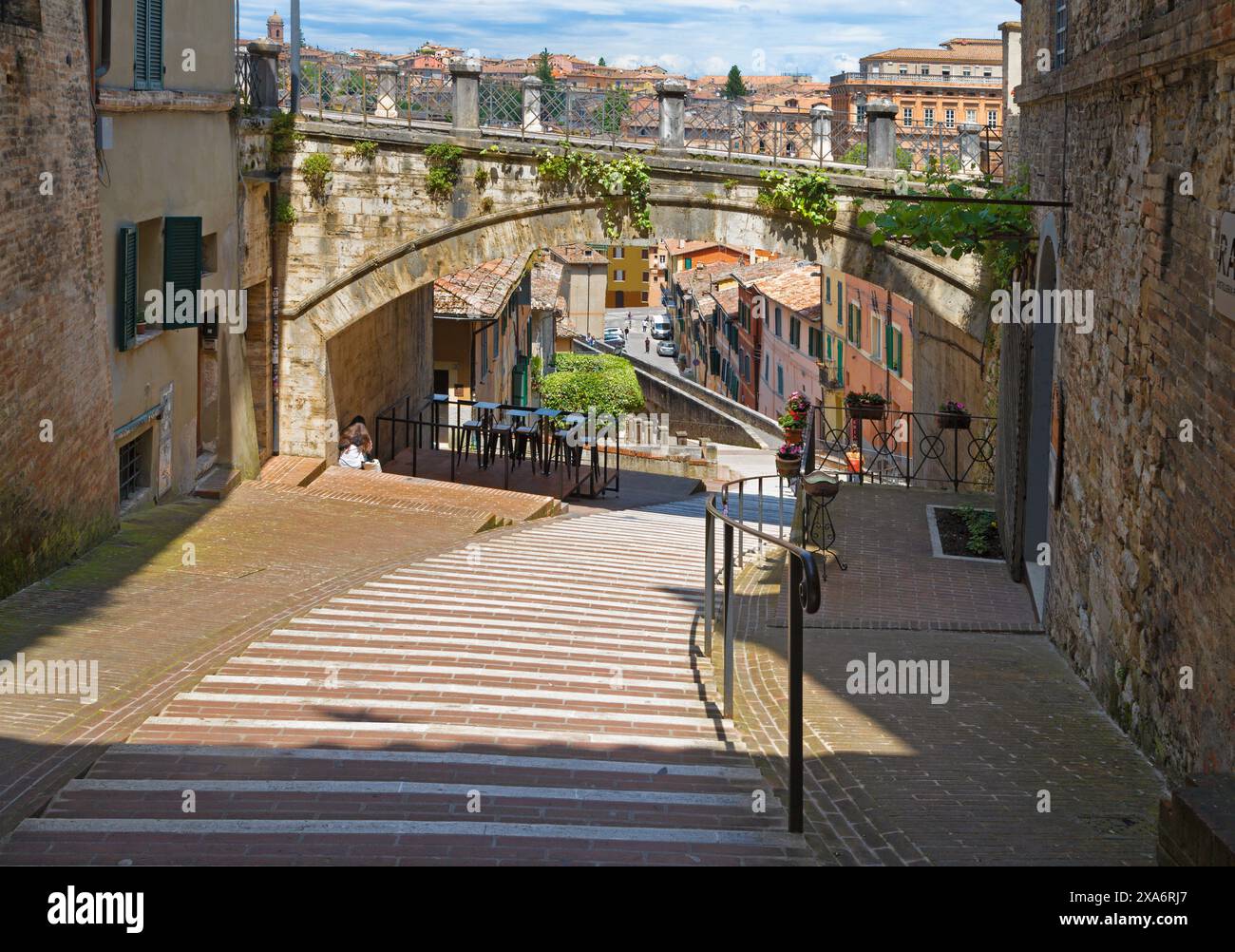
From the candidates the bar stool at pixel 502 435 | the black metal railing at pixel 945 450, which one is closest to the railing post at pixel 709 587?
the black metal railing at pixel 945 450

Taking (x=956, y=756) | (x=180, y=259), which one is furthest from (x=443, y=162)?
(x=956, y=756)

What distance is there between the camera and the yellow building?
10681cm

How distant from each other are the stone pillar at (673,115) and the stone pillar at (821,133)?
157 centimetres

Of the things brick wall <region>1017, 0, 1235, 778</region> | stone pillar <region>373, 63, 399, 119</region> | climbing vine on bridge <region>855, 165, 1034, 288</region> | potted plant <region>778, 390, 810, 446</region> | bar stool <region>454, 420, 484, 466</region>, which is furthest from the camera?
bar stool <region>454, 420, 484, 466</region>

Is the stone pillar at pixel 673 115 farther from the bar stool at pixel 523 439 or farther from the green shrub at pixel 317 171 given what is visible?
the bar stool at pixel 523 439

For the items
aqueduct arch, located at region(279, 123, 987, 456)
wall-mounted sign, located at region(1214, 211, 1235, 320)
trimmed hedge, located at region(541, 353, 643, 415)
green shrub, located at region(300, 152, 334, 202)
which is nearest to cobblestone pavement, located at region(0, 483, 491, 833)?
aqueduct arch, located at region(279, 123, 987, 456)

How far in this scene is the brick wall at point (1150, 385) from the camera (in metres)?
6.23

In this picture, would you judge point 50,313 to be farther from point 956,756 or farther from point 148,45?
point 956,756

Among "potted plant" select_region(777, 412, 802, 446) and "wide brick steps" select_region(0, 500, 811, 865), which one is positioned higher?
"potted plant" select_region(777, 412, 802, 446)

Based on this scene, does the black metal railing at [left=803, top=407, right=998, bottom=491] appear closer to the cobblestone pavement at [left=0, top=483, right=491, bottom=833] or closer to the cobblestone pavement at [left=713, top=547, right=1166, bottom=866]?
the cobblestone pavement at [left=0, top=483, right=491, bottom=833]

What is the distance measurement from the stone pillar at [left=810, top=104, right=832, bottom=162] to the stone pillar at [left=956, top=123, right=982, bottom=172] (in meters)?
1.66

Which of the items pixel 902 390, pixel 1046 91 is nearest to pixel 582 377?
pixel 902 390

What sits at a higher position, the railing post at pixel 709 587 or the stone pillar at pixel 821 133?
the stone pillar at pixel 821 133
